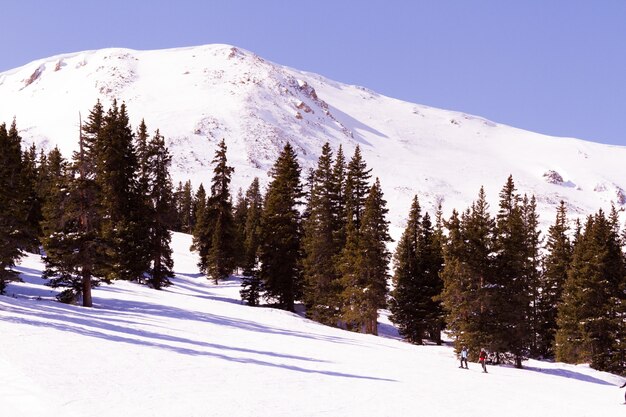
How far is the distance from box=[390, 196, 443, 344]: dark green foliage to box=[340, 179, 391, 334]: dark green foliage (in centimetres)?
624

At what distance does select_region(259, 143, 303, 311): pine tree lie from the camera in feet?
155

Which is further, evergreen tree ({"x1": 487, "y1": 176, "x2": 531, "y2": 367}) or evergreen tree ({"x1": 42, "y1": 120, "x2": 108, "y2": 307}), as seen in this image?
evergreen tree ({"x1": 487, "y1": 176, "x2": 531, "y2": 367})

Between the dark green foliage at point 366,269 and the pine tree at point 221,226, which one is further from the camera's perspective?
the pine tree at point 221,226

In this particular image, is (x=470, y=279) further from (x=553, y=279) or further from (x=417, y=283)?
(x=553, y=279)

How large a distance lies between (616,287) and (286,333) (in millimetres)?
31407

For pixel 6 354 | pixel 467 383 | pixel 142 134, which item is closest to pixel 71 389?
pixel 6 354

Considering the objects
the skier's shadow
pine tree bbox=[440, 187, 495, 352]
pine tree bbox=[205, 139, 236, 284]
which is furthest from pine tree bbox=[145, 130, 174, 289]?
the skier's shadow

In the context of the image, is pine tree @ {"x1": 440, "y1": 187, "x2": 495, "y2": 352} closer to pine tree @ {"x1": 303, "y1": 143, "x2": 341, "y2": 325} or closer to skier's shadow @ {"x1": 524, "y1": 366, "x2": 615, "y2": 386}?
skier's shadow @ {"x1": 524, "y1": 366, "x2": 615, "y2": 386}

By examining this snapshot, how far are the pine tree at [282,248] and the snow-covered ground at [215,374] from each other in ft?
46.2

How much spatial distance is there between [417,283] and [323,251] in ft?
30.9

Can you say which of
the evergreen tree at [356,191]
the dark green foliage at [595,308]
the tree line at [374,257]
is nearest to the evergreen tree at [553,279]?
the tree line at [374,257]

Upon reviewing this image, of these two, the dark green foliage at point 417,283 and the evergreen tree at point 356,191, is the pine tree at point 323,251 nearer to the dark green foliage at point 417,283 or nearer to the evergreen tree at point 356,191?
the evergreen tree at point 356,191

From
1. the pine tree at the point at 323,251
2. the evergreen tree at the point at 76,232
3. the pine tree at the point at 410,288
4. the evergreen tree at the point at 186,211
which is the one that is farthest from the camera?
the evergreen tree at the point at 186,211

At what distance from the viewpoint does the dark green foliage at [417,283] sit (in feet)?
163
